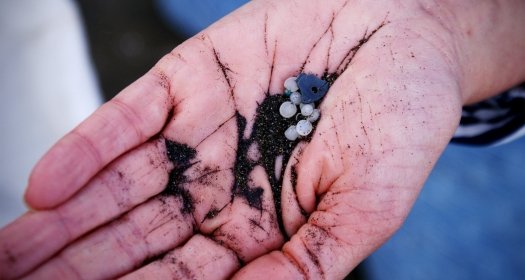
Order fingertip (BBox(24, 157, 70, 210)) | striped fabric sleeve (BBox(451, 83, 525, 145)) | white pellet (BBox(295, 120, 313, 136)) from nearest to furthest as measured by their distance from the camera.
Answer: fingertip (BBox(24, 157, 70, 210))
white pellet (BBox(295, 120, 313, 136))
striped fabric sleeve (BBox(451, 83, 525, 145))

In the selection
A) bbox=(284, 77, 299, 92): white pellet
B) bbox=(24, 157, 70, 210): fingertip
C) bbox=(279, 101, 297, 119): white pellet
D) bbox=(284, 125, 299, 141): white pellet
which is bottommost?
bbox=(284, 125, 299, 141): white pellet

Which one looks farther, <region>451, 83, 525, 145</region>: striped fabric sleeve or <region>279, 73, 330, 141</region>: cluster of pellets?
<region>451, 83, 525, 145</region>: striped fabric sleeve

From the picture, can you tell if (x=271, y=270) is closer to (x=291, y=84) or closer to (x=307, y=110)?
(x=307, y=110)

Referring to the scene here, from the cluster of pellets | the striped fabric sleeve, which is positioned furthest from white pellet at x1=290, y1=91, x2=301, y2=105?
the striped fabric sleeve

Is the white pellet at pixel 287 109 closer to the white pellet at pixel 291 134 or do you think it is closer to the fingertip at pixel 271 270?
the white pellet at pixel 291 134

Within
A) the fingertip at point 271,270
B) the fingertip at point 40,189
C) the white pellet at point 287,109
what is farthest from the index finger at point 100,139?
the fingertip at point 271,270

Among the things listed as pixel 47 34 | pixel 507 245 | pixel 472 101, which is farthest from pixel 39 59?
pixel 507 245

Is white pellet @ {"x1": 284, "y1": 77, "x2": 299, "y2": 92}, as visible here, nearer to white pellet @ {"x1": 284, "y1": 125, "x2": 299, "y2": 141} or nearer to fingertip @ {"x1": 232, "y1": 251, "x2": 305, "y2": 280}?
white pellet @ {"x1": 284, "y1": 125, "x2": 299, "y2": 141}
